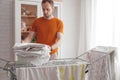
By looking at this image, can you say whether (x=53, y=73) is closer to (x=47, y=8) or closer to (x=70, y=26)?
(x=47, y=8)

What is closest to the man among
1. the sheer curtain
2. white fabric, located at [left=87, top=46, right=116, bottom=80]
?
white fabric, located at [left=87, top=46, right=116, bottom=80]

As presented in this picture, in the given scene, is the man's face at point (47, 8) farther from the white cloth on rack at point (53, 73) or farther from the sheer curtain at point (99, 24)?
the sheer curtain at point (99, 24)

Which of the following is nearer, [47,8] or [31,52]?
[31,52]

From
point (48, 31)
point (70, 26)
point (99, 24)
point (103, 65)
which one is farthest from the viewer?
point (70, 26)

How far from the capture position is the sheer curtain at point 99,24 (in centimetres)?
276

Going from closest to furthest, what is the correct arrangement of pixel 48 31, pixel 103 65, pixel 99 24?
pixel 103 65, pixel 48 31, pixel 99 24

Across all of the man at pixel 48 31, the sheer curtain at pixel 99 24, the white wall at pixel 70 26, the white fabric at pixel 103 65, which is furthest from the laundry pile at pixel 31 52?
the white wall at pixel 70 26

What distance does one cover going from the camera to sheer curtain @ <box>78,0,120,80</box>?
2756 mm

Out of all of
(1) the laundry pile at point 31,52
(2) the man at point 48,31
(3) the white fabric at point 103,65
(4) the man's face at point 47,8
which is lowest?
(3) the white fabric at point 103,65

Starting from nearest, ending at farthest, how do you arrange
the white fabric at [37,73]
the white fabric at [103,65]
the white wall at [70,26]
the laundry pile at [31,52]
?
1. the white fabric at [37,73]
2. the laundry pile at [31,52]
3. the white fabric at [103,65]
4. the white wall at [70,26]

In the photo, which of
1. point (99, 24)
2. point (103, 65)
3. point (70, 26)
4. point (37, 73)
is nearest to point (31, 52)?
point (37, 73)

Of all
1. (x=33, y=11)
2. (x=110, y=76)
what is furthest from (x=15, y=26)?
(x=110, y=76)

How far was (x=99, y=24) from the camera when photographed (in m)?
3.13

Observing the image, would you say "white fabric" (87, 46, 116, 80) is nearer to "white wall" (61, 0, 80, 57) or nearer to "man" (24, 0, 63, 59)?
"man" (24, 0, 63, 59)
